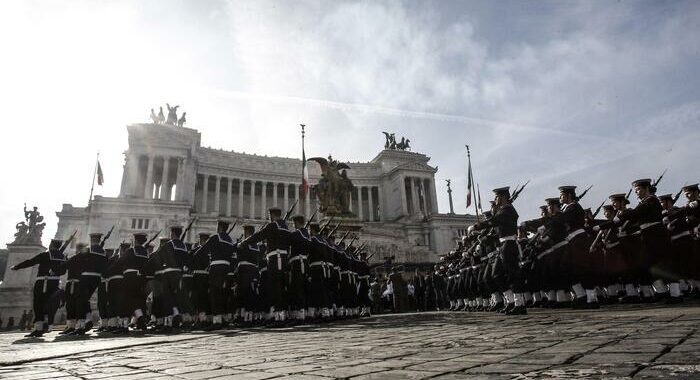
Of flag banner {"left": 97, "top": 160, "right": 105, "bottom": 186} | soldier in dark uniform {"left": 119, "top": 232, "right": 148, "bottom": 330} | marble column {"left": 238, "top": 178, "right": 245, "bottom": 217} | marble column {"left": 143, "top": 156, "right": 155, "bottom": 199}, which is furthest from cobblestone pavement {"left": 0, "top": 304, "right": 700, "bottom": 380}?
marble column {"left": 238, "top": 178, "right": 245, "bottom": 217}

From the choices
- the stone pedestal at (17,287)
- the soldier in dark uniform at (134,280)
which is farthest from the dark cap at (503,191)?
the stone pedestal at (17,287)

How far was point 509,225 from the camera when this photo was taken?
8.45 m

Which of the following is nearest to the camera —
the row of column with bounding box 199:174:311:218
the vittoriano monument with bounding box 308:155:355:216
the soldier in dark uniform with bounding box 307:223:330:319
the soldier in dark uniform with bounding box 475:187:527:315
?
the soldier in dark uniform with bounding box 475:187:527:315

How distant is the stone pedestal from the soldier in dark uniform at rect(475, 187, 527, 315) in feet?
80.7

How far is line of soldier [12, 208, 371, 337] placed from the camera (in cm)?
966

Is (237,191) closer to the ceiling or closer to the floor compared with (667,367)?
closer to the ceiling

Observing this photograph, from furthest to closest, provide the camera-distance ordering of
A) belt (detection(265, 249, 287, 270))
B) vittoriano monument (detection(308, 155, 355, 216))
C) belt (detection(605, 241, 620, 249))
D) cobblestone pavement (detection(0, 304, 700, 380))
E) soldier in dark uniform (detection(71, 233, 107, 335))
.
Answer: vittoriano monument (detection(308, 155, 355, 216))
soldier in dark uniform (detection(71, 233, 107, 335))
belt (detection(605, 241, 620, 249))
belt (detection(265, 249, 287, 270))
cobblestone pavement (detection(0, 304, 700, 380))

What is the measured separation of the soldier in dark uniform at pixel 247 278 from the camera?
10.7 meters

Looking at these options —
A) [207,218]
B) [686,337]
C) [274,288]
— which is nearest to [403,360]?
[686,337]

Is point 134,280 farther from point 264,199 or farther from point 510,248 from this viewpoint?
point 264,199

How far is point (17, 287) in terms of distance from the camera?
22.1 metres

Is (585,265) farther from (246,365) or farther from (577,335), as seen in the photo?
(246,365)

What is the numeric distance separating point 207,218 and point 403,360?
4680cm

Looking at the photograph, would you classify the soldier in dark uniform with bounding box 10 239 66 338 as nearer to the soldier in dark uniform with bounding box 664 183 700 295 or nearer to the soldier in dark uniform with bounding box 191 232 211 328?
the soldier in dark uniform with bounding box 191 232 211 328
